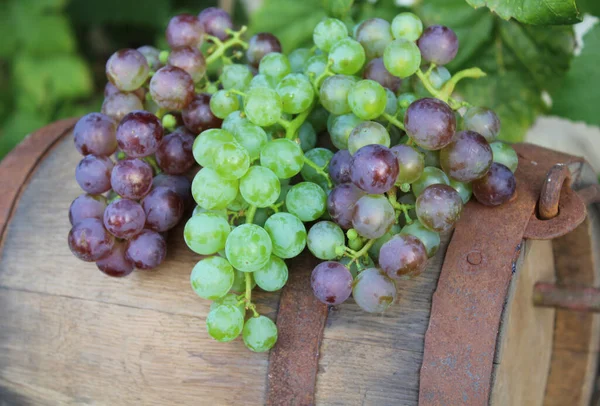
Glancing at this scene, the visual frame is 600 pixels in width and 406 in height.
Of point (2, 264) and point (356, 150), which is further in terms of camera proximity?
point (2, 264)

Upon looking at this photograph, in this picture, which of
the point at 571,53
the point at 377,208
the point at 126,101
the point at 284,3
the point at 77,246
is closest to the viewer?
the point at 377,208

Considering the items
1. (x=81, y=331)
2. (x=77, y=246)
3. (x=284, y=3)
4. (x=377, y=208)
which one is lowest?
(x=81, y=331)

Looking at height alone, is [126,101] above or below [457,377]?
above

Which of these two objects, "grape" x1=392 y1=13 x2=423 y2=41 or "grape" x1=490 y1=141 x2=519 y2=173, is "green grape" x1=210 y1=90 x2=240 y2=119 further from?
"grape" x1=490 y1=141 x2=519 y2=173

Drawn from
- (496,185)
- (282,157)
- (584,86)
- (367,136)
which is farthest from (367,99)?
(584,86)

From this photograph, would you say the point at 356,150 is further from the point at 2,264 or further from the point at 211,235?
the point at 2,264

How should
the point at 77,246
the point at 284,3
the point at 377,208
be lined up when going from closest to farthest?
the point at 377,208 < the point at 77,246 < the point at 284,3

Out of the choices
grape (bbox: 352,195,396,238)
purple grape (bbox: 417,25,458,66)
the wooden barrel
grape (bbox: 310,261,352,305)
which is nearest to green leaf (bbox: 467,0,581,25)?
purple grape (bbox: 417,25,458,66)

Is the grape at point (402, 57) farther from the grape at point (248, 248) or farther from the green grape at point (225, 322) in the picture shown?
the green grape at point (225, 322)

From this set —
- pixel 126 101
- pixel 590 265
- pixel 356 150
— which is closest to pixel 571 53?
pixel 590 265
